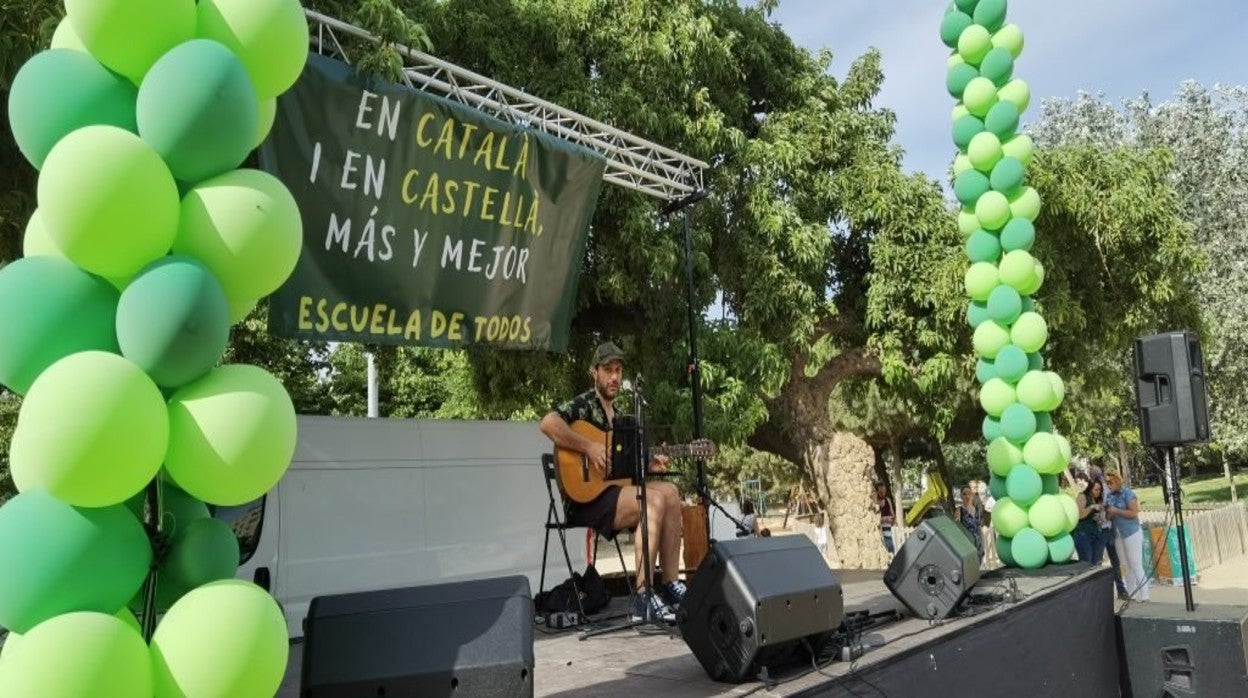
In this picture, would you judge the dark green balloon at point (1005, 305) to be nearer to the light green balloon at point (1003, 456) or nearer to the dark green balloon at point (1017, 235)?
the dark green balloon at point (1017, 235)

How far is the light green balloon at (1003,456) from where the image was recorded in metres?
6.69

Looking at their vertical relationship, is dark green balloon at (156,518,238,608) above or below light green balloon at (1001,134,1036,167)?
below

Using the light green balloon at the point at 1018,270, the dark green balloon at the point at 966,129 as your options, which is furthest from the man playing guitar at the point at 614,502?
the dark green balloon at the point at 966,129

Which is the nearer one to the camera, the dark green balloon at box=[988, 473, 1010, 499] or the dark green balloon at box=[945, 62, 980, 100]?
the dark green balloon at box=[988, 473, 1010, 499]

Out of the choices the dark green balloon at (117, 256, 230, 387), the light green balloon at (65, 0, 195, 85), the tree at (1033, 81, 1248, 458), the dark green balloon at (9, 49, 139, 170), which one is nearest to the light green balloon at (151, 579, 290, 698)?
the dark green balloon at (117, 256, 230, 387)

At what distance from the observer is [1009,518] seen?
21.8 feet

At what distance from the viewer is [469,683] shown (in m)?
2.76

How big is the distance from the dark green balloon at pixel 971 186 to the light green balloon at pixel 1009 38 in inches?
41.6

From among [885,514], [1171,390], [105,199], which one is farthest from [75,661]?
[885,514]

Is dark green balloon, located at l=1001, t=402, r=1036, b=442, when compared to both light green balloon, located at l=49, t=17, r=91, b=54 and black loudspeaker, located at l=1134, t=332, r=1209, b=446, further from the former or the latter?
light green balloon, located at l=49, t=17, r=91, b=54

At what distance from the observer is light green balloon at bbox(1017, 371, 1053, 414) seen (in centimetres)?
664

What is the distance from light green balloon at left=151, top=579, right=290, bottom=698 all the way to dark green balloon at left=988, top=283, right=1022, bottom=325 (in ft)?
20.2

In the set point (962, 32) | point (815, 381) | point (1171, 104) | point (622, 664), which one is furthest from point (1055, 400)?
point (1171, 104)

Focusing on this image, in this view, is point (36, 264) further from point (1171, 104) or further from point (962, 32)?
point (1171, 104)
